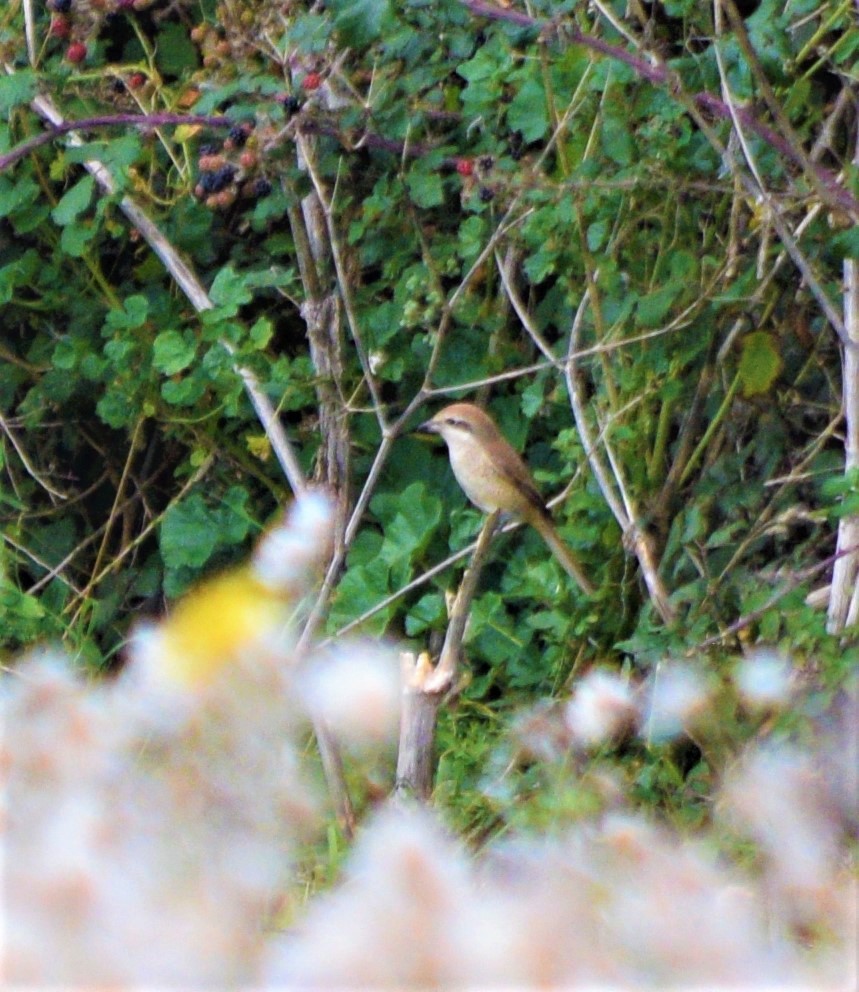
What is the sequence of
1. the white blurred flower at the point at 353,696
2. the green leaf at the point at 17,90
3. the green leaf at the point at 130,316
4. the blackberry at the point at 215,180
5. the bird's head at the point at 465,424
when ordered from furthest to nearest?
the green leaf at the point at 130,316 → the bird's head at the point at 465,424 → the green leaf at the point at 17,90 → the blackberry at the point at 215,180 → the white blurred flower at the point at 353,696

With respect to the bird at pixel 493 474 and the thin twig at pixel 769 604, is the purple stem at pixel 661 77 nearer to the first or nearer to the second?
the thin twig at pixel 769 604

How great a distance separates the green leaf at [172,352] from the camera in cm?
488

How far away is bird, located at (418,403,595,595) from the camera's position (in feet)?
15.5

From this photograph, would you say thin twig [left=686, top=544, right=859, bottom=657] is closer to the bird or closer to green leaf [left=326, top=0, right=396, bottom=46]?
the bird

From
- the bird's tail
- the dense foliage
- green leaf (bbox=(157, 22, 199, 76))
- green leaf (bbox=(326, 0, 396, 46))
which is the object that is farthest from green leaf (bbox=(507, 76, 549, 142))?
green leaf (bbox=(157, 22, 199, 76))

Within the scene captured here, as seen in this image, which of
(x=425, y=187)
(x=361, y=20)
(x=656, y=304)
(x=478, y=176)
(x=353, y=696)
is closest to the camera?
(x=353, y=696)

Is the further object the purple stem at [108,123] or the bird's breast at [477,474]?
the bird's breast at [477,474]

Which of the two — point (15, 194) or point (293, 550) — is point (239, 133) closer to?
point (15, 194)

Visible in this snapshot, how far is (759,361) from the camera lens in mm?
4406

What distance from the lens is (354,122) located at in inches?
172

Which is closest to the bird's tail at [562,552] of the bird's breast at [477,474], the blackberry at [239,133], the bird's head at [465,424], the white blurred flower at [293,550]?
the bird's breast at [477,474]

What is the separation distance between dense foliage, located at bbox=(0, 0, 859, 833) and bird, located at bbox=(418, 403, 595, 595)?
0.06m

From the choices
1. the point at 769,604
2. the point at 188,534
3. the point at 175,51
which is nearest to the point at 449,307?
the point at 769,604

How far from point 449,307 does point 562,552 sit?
0.82 m
